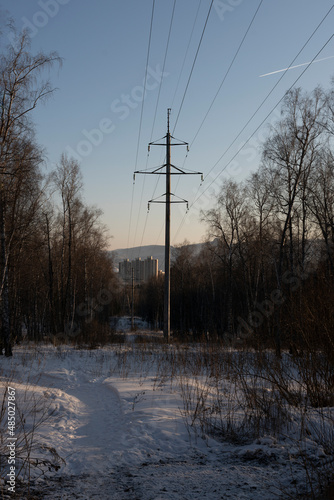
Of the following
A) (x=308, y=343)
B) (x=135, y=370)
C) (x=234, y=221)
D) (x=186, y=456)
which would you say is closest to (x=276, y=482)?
(x=186, y=456)

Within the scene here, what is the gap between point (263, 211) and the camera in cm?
2758

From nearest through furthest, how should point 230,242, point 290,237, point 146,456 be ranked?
point 146,456, point 290,237, point 230,242

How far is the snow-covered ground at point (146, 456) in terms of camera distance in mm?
3738

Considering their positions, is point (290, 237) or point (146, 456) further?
point (290, 237)

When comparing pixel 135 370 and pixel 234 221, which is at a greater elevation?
pixel 234 221

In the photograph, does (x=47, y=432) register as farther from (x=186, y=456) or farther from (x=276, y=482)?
(x=276, y=482)

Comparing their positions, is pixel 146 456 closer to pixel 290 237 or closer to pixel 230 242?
pixel 290 237

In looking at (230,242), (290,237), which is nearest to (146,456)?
(290,237)

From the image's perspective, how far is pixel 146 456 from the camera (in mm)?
4805

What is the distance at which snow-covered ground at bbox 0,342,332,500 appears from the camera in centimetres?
374

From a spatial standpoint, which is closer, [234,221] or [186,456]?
[186,456]

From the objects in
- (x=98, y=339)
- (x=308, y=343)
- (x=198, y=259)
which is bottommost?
(x=98, y=339)

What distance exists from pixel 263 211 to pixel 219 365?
1904cm

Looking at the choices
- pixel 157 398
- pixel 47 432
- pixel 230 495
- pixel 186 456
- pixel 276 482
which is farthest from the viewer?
pixel 157 398
